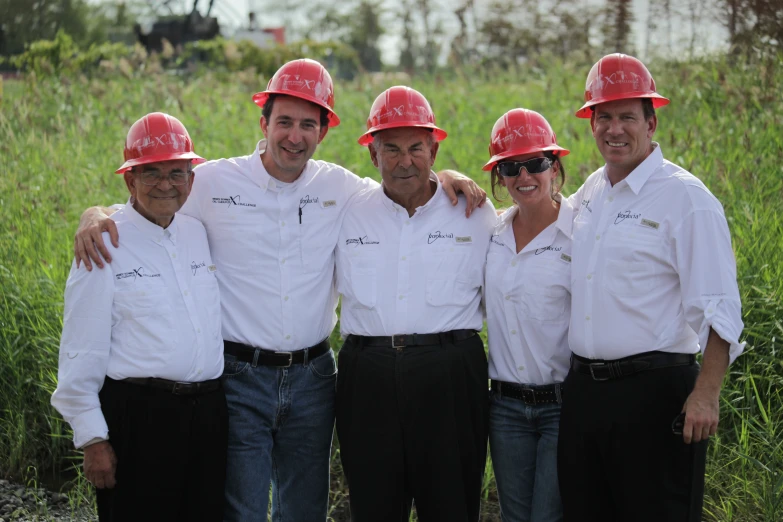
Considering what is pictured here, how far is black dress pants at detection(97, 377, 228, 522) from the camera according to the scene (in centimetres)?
379

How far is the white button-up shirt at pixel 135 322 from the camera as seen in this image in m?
3.68

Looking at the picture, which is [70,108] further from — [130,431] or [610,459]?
[610,459]

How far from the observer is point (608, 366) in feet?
12.3

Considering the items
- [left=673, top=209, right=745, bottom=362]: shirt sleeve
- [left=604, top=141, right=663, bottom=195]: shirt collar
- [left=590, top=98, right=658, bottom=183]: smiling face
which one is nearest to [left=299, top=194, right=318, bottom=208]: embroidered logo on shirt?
[left=590, top=98, right=658, bottom=183]: smiling face

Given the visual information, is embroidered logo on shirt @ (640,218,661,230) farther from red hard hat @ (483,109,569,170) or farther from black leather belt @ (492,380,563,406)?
black leather belt @ (492,380,563,406)

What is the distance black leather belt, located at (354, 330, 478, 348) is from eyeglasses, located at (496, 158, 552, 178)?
836mm

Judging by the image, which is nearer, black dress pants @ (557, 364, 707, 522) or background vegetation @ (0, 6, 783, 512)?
black dress pants @ (557, 364, 707, 522)

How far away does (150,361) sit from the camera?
3.79 m

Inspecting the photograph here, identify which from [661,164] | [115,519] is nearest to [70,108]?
[115,519]

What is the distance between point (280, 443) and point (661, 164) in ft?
7.78

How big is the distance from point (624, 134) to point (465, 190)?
2.99 feet

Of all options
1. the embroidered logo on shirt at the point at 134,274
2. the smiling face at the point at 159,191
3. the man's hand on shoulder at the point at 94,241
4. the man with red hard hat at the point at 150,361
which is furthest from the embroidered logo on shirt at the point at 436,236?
the man's hand on shoulder at the point at 94,241

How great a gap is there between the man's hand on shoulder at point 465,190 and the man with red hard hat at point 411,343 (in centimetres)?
5

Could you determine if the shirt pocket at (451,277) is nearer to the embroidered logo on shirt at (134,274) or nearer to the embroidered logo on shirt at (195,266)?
the embroidered logo on shirt at (195,266)
